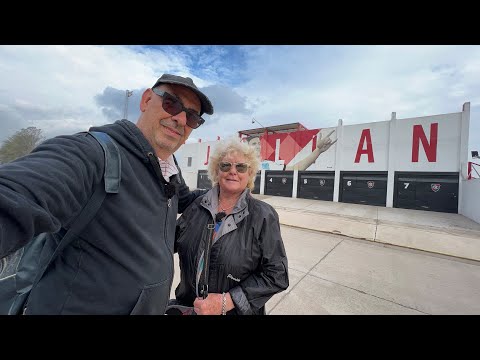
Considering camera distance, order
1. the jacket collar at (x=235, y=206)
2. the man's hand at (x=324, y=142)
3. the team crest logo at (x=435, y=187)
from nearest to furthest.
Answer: the jacket collar at (x=235, y=206) < the team crest logo at (x=435, y=187) < the man's hand at (x=324, y=142)

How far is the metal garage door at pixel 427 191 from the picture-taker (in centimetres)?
1233

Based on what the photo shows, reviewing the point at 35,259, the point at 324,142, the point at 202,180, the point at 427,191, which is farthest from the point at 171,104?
the point at 202,180

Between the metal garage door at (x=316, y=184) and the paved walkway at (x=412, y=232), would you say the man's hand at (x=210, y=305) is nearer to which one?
the paved walkway at (x=412, y=232)

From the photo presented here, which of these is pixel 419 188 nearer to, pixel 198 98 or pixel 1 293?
pixel 198 98

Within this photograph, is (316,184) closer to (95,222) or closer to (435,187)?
(435,187)

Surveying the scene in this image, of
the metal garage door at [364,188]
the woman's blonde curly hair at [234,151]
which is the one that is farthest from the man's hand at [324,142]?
the woman's blonde curly hair at [234,151]

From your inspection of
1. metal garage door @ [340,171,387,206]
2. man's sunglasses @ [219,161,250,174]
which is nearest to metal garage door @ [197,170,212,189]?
metal garage door @ [340,171,387,206]

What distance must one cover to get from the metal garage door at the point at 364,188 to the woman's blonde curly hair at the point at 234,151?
15.5 m

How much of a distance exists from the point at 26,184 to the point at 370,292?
14.4 ft

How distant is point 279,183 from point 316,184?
329 centimetres
